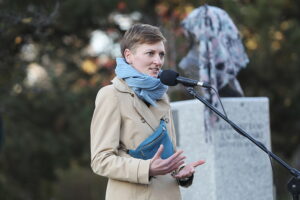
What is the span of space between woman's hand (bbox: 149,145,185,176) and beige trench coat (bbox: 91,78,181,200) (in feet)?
0.18

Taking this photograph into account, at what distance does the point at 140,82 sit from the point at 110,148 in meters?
0.43

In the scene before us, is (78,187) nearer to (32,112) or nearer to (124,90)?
(32,112)

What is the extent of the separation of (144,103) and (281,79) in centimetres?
965

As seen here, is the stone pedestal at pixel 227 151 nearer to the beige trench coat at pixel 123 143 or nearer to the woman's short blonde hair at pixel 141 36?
the beige trench coat at pixel 123 143

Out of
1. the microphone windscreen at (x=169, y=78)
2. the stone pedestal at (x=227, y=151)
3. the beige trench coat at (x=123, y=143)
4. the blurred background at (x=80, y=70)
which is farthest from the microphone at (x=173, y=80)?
the blurred background at (x=80, y=70)

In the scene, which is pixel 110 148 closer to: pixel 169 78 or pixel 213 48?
pixel 169 78

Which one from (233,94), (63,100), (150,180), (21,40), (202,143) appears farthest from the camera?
(63,100)

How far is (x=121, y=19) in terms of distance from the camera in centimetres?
A: 1305

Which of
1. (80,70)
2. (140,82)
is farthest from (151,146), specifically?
(80,70)

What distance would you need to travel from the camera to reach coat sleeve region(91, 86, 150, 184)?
354cm

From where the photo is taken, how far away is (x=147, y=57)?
3.84 metres

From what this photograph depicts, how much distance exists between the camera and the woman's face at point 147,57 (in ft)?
12.6

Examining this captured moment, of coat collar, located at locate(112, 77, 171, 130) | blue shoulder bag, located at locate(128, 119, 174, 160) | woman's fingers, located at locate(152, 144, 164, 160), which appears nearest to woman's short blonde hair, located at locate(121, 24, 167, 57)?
coat collar, located at locate(112, 77, 171, 130)

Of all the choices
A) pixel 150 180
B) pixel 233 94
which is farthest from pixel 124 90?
pixel 233 94
